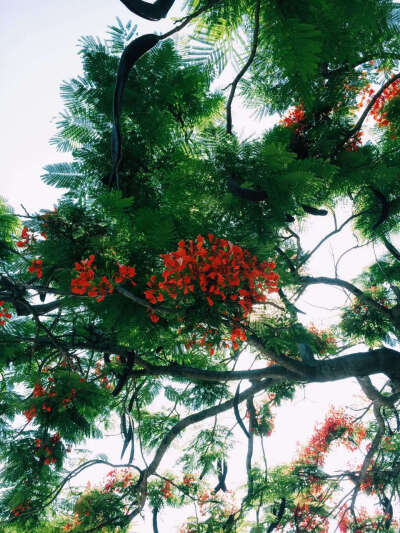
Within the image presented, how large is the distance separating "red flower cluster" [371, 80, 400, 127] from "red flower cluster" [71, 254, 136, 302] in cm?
249

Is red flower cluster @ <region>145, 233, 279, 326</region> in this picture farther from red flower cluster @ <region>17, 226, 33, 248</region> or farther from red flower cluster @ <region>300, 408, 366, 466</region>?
red flower cluster @ <region>300, 408, 366, 466</region>

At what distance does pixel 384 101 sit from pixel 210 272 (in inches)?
93.1

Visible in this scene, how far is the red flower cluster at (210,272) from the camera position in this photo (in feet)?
4.61

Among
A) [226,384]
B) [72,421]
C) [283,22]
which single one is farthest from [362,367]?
[283,22]

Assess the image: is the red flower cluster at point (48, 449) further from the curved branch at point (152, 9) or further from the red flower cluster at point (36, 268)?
the curved branch at point (152, 9)

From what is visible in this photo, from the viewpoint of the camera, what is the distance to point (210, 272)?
1463 millimetres

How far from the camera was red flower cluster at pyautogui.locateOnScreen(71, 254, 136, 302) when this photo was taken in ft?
4.33

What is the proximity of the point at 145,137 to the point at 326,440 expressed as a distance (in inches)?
262

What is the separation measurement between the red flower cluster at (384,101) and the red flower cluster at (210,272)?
2.03 meters

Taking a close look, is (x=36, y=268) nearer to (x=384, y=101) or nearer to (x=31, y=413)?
(x=31, y=413)

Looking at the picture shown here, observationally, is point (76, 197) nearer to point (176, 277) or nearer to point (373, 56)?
point (176, 277)

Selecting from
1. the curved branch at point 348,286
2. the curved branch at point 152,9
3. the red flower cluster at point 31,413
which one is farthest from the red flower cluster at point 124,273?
the curved branch at point 348,286

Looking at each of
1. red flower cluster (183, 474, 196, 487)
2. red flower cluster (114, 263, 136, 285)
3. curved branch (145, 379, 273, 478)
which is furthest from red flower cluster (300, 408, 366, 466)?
red flower cluster (114, 263, 136, 285)

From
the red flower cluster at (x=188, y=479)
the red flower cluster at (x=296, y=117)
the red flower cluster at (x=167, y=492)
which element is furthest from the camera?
the red flower cluster at (x=188, y=479)
